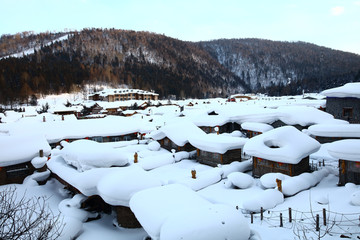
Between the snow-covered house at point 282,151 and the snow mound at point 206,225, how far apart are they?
378 inches

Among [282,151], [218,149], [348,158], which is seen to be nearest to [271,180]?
[282,151]

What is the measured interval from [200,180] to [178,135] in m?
8.26

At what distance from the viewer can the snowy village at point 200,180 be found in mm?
8844

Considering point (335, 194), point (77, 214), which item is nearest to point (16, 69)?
point (77, 214)

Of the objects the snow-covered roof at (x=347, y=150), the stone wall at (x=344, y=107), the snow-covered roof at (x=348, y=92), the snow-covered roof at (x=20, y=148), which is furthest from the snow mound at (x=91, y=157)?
the stone wall at (x=344, y=107)

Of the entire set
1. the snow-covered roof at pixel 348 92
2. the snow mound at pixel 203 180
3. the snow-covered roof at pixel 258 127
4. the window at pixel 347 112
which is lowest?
the snow mound at pixel 203 180

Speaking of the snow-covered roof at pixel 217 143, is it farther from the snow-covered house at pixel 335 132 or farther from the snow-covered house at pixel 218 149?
the snow-covered house at pixel 335 132

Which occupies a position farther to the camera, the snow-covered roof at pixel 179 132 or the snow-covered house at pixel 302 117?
the snow-covered house at pixel 302 117

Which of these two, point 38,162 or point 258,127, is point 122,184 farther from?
point 258,127

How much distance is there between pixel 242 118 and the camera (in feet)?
105

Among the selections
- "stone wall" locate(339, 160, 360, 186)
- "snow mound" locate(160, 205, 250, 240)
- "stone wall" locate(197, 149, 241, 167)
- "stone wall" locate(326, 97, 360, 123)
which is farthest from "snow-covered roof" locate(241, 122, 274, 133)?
"snow mound" locate(160, 205, 250, 240)

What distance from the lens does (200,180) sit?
55.6 ft

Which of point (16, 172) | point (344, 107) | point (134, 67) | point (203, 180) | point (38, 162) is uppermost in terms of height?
point (134, 67)

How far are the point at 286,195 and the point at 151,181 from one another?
8.07 m
